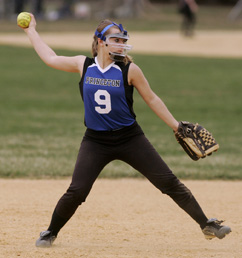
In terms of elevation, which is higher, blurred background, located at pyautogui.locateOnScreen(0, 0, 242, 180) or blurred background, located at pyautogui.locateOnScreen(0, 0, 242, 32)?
blurred background, located at pyautogui.locateOnScreen(0, 0, 242, 180)

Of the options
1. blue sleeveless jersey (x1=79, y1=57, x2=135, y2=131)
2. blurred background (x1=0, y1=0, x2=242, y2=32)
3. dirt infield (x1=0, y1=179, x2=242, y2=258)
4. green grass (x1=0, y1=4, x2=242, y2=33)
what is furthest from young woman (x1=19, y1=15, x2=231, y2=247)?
blurred background (x1=0, y1=0, x2=242, y2=32)

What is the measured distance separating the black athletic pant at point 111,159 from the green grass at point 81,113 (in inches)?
155

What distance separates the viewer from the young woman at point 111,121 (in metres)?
5.48

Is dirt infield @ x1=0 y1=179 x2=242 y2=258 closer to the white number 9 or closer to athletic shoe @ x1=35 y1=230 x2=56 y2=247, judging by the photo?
athletic shoe @ x1=35 y1=230 x2=56 y2=247

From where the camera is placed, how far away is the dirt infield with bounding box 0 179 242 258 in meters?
5.77

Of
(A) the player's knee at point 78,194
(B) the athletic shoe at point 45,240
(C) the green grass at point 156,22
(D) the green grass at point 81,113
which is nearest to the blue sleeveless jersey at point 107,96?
(A) the player's knee at point 78,194

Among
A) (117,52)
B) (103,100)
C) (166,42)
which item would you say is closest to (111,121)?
(103,100)

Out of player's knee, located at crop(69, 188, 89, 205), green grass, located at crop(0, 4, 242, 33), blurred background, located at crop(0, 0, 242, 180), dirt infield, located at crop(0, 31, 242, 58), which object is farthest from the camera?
green grass, located at crop(0, 4, 242, 33)

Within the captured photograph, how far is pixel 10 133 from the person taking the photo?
43.8 feet

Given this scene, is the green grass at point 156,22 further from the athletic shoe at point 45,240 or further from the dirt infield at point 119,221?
the athletic shoe at point 45,240

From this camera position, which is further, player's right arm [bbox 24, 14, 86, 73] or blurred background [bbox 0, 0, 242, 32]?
blurred background [bbox 0, 0, 242, 32]

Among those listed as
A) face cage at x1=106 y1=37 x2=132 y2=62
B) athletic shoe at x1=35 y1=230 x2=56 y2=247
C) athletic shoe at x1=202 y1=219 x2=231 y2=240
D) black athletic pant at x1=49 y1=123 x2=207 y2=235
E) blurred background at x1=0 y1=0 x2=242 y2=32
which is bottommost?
blurred background at x1=0 y1=0 x2=242 y2=32

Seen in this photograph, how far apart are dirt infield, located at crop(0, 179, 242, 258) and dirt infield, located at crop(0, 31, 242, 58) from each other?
21582 mm

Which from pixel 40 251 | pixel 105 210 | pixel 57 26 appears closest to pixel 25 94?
pixel 105 210
